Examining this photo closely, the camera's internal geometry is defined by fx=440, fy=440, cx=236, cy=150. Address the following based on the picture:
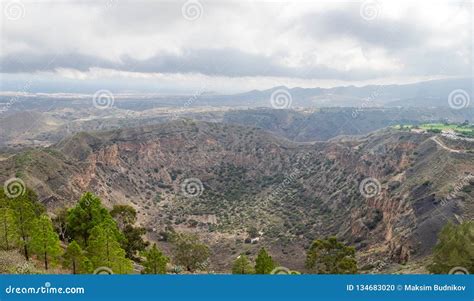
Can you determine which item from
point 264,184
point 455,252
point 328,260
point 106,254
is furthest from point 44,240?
point 264,184

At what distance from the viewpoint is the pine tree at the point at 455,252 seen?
2767 cm

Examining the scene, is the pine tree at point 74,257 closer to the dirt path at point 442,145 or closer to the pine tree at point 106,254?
the pine tree at point 106,254

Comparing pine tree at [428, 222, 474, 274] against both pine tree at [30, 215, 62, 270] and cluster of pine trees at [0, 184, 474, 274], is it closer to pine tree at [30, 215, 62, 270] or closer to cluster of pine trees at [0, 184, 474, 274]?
cluster of pine trees at [0, 184, 474, 274]

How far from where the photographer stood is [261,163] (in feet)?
460

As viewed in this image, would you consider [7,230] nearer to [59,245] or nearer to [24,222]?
[24,222]

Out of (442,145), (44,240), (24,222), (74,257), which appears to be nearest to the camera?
(74,257)

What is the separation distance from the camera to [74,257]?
2977cm

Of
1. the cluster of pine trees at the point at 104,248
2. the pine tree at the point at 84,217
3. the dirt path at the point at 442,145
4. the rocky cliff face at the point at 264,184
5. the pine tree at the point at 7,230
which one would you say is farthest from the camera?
the dirt path at the point at 442,145

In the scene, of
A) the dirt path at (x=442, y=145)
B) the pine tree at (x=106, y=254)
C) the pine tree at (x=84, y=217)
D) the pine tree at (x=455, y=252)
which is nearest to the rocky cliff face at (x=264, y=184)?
the dirt path at (x=442, y=145)

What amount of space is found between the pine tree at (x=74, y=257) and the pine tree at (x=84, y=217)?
9.61 m

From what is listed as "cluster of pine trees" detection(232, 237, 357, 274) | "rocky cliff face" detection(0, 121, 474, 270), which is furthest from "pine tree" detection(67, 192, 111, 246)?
"rocky cliff face" detection(0, 121, 474, 270)

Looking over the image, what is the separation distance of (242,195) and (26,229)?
84.3 m

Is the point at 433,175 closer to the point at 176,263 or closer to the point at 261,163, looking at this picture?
the point at 176,263

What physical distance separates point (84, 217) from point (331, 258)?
2260cm
